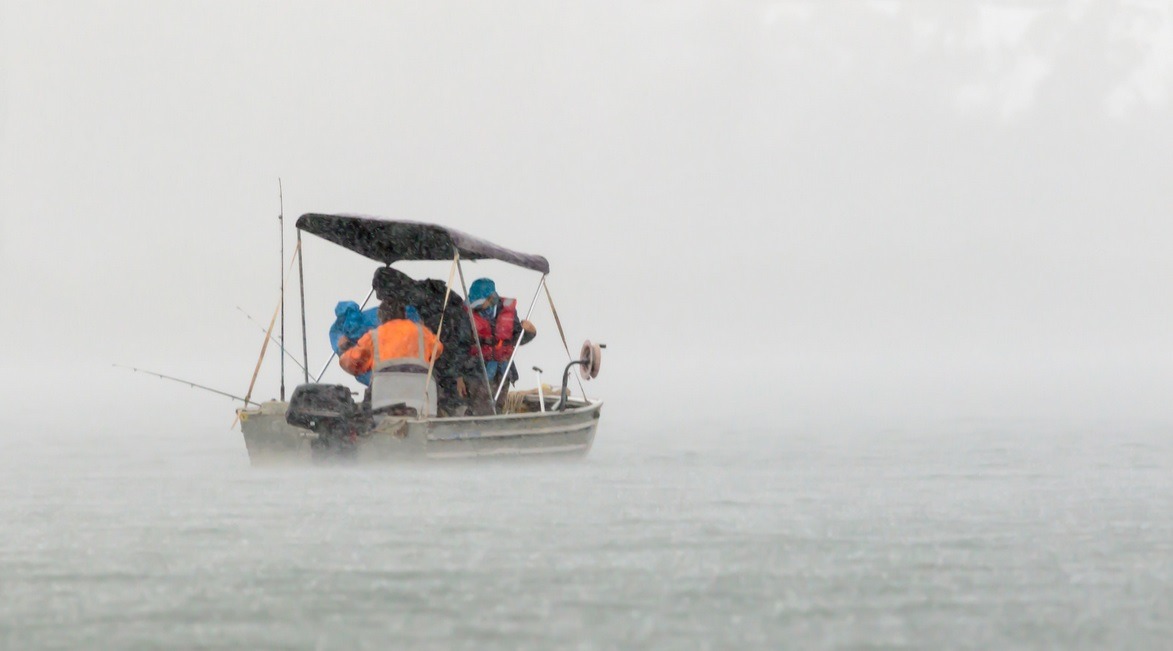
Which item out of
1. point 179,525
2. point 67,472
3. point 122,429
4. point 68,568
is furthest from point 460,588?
point 122,429

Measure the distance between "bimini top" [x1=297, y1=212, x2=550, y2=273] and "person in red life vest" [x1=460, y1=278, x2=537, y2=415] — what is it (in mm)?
508

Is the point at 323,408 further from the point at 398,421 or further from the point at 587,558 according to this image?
the point at 587,558

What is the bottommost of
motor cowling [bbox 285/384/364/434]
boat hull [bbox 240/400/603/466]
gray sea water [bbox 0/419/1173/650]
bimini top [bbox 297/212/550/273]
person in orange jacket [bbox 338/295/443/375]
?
gray sea water [bbox 0/419/1173/650]

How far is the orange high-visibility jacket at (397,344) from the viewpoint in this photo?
15664 millimetres

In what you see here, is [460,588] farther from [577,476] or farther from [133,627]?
[577,476]

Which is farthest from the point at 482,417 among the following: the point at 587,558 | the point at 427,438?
the point at 587,558

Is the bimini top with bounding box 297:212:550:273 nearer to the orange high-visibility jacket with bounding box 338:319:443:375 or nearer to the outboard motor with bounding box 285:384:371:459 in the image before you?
the orange high-visibility jacket with bounding box 338:319:443:375

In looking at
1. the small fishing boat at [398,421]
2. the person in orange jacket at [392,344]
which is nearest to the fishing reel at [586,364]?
the small fishing boat at [398,421]

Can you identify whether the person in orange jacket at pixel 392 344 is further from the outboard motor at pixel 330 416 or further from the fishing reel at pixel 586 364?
the fishing reel at pixel 586 364

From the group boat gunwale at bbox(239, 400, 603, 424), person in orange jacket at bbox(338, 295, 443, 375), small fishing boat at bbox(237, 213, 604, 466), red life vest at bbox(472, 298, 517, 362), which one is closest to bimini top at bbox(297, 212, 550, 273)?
small fishing boat at bbox(237, 213, 604, 466)

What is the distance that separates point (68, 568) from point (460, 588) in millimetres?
2985

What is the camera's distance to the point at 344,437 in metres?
15.2

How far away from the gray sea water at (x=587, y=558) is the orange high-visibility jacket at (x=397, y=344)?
1.22 metres

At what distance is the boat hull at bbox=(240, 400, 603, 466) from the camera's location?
1534cm
